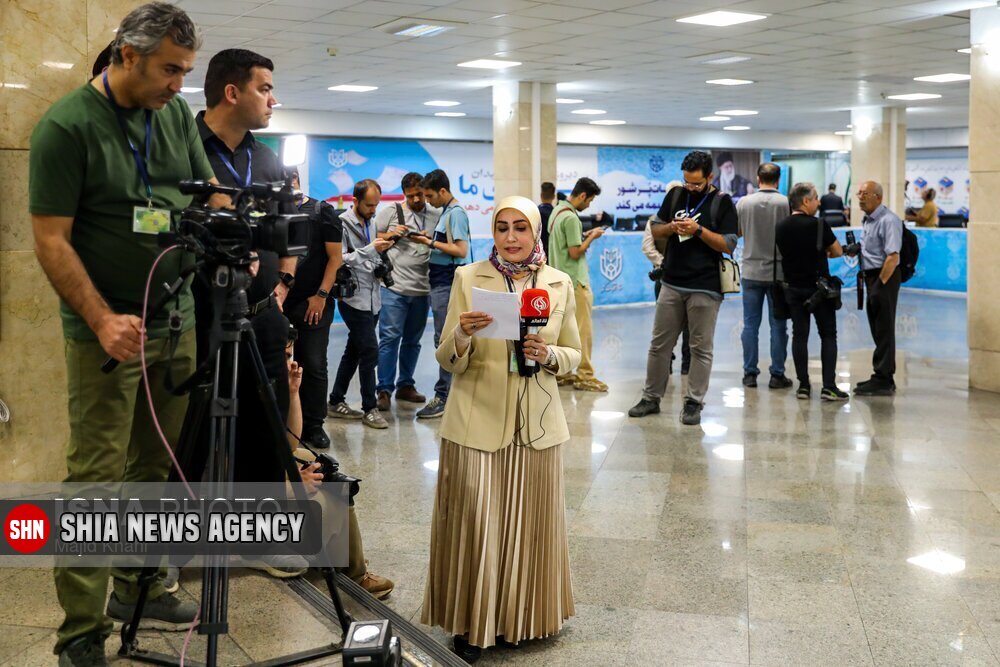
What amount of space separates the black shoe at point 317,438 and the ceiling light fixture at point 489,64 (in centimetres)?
846

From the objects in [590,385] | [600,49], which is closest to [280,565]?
[590,385]

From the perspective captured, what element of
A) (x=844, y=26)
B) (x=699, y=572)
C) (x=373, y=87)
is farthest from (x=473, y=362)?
(x=373, y=87)

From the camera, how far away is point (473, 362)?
11.0ft

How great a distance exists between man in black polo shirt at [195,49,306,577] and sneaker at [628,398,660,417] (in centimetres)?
405

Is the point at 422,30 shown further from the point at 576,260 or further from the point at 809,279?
the point at 809,279

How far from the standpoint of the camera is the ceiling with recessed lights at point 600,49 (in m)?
10.0

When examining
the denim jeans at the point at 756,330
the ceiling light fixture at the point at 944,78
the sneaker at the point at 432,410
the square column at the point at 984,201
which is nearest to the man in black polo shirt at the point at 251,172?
the sneaker at the point at 432,410

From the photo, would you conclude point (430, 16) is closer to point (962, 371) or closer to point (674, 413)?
point (674, 413)

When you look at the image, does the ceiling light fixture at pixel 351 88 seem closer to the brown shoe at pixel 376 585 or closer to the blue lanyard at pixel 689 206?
the blue lanyard at pixel 689 206

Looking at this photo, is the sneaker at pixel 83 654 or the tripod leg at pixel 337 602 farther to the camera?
the tripod leg at pixel 337 602

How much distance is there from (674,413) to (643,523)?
2712 millimetres

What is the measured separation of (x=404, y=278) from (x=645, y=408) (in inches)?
79.6

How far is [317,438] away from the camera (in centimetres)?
605

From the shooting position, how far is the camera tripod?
2.44 meters
